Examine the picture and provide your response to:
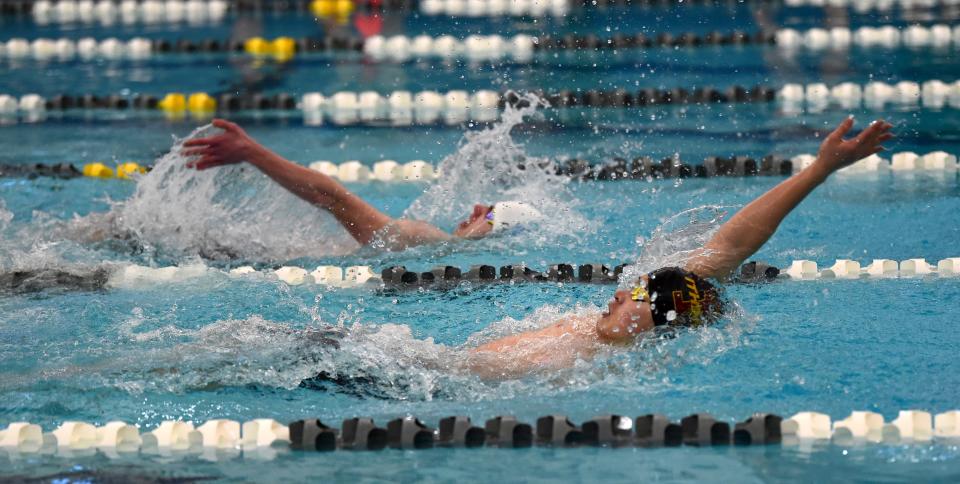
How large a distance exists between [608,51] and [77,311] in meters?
5.39

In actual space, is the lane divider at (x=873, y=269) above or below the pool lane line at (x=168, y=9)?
below

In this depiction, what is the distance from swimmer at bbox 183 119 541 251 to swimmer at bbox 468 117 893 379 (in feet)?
4.13

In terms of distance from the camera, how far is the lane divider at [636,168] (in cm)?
633

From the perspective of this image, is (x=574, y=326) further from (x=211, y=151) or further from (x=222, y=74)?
(x=222, y=74)

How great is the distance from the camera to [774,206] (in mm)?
3785

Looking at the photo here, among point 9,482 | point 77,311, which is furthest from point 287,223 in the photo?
point 9,482

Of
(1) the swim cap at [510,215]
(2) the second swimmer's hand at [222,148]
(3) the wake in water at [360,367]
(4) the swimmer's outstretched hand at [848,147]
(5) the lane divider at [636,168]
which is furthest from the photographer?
(5) the lane divider at [636,168]

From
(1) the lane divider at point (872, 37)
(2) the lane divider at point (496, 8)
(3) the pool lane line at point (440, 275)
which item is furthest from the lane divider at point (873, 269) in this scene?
(2) the lane divider at point (496, 8)

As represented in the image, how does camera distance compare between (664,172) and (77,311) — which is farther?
(664,172)

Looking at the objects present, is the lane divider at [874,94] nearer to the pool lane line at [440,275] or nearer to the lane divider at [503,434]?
the pool lane line at [440,275]

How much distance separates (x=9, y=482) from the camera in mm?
3275

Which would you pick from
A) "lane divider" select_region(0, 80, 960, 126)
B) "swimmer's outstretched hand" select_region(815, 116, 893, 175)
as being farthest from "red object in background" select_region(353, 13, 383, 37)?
"swimmer's outstretched hand" select_region(815, 116, 893, 175)

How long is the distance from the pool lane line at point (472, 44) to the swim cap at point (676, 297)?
5435 millimetres

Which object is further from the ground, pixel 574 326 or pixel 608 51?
pixel 608 51
